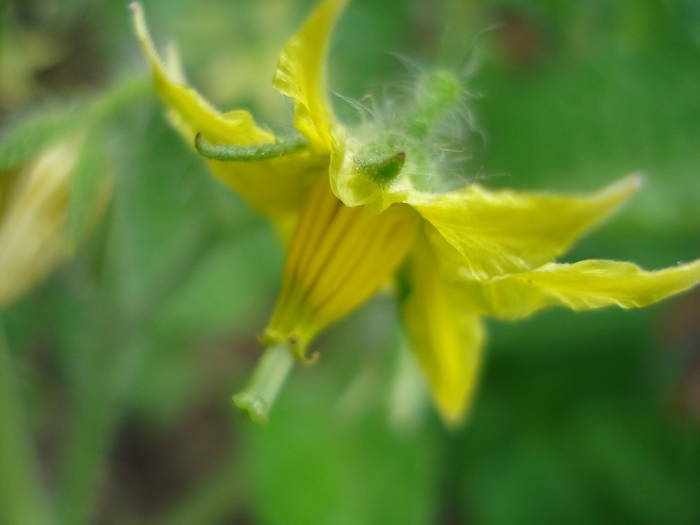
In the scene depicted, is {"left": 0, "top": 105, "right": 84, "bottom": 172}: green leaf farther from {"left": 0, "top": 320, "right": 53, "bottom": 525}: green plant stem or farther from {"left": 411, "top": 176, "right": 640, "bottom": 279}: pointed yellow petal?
{"left": 411, "top": 176, "right": 640, "bottom": 279}: pointed yellow petal

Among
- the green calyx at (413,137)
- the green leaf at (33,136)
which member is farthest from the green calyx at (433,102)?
the green leaf at (33,136)

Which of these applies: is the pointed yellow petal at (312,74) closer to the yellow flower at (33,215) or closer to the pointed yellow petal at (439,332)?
the pointed yellow petal at (439,332)

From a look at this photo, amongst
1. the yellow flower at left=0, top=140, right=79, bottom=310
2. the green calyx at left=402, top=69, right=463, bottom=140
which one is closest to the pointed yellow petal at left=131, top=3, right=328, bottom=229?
the green calyx at left=402, top=69, right=463, bottom=140

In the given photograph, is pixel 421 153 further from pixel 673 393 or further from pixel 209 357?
pixel 209 357

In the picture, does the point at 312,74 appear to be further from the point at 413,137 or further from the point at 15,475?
the point at 15,475

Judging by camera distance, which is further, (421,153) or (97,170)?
(97,170)

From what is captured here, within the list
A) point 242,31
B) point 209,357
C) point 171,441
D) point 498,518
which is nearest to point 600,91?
point 242,31

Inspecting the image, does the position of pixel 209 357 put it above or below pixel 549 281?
below
